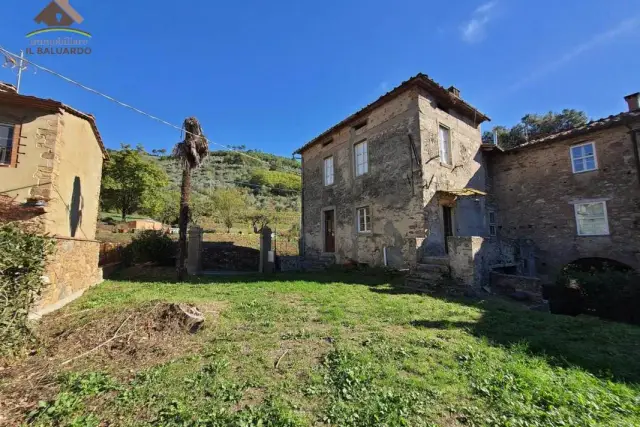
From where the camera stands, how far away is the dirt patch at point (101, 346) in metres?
3.33

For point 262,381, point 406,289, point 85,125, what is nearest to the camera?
point 262,381

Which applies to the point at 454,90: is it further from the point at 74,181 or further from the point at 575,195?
the point at 74,181

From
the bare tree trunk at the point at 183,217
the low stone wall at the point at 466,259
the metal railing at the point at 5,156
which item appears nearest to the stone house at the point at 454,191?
the low stone wall at the point at 466,259

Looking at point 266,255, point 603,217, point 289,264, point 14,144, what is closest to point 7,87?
point 14,144

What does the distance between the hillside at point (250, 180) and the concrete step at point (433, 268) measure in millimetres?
26649

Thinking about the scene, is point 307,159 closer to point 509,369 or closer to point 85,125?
point 85,125

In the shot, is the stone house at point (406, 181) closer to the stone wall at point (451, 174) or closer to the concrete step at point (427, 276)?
the stone wall at point (451, 174)

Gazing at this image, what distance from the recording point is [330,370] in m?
3.70

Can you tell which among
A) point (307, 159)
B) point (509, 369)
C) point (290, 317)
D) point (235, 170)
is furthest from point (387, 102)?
point (235, 170)

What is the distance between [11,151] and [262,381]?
10208mm

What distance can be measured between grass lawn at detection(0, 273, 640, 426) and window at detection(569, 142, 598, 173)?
881 cm

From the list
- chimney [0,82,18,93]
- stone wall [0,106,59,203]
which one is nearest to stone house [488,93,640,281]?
stone wall [0,106,59,203]

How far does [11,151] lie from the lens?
8.05 metres

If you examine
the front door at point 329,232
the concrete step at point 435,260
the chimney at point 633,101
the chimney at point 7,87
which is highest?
the chimney at point 633,101
